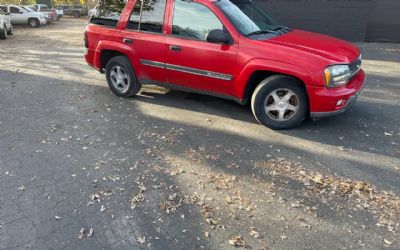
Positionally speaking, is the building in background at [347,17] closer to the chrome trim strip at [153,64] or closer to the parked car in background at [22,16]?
the chrome trim strip at [153,64]

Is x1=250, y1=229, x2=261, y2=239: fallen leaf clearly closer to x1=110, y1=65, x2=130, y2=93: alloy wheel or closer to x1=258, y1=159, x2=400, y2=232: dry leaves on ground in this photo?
x1=258, y1=159, x2=400, y2=232: dry leaves on ground

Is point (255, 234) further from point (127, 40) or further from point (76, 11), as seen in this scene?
point (76, 11)

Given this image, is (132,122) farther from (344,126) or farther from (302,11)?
(302,11)

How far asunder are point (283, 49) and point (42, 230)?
3576mm

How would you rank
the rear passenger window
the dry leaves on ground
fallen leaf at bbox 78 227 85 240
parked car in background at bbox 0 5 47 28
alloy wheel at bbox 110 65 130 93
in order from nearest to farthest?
fallen leaf at bbox 78 227 85 240, the dry leaves on ground, the rear passenger window, alloy wheel at bbox 110 65 130 93, parked car in background at bbox 0 5 47 28

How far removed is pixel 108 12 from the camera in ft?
20.7

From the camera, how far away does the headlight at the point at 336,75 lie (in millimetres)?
4531

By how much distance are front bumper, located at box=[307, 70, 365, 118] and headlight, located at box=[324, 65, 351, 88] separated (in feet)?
0.25

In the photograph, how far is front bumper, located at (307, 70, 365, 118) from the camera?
4.61 m

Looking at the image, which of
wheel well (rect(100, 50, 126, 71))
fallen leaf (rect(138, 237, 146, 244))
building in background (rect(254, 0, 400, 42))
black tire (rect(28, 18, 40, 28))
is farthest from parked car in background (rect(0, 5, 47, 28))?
fallen leaf (rect(138, 237, 146, 244))

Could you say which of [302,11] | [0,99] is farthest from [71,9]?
[0,99]

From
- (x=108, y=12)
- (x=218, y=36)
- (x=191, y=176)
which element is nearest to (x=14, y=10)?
(x=108, y=12)

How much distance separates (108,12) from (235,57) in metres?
2.76

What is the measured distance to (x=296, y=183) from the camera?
3.76 meters
